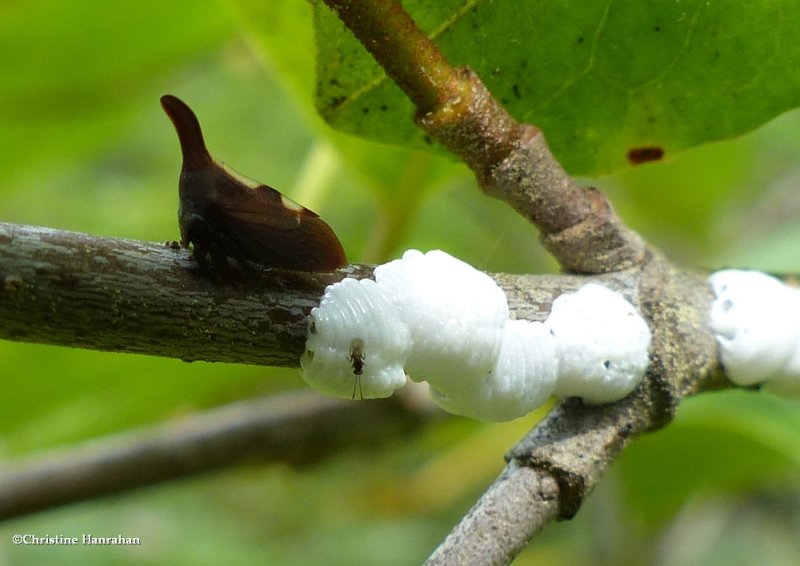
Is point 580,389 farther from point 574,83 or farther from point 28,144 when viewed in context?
point 28,144

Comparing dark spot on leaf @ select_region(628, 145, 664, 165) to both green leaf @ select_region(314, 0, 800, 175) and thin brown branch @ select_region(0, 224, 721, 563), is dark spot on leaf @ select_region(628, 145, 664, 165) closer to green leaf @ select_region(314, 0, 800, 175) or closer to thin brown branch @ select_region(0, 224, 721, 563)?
green leaf @ select_region(314, 0, 800, 175)

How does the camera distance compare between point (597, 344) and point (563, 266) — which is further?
point (563, 266)

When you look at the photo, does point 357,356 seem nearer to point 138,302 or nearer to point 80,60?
point 138,302

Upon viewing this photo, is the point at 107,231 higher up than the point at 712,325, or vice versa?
the point at 107,231

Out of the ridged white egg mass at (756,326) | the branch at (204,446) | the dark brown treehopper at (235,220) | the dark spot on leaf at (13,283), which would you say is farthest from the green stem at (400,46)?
the branch at (204,446)

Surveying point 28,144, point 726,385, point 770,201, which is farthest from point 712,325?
point 770,201

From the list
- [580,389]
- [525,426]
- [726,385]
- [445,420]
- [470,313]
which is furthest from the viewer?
[525,426]

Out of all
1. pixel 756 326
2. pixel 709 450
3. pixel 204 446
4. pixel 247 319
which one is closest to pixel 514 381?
pixel 247 319

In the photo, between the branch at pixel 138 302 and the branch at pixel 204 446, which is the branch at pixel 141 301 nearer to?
the branch at pixel 138 302
